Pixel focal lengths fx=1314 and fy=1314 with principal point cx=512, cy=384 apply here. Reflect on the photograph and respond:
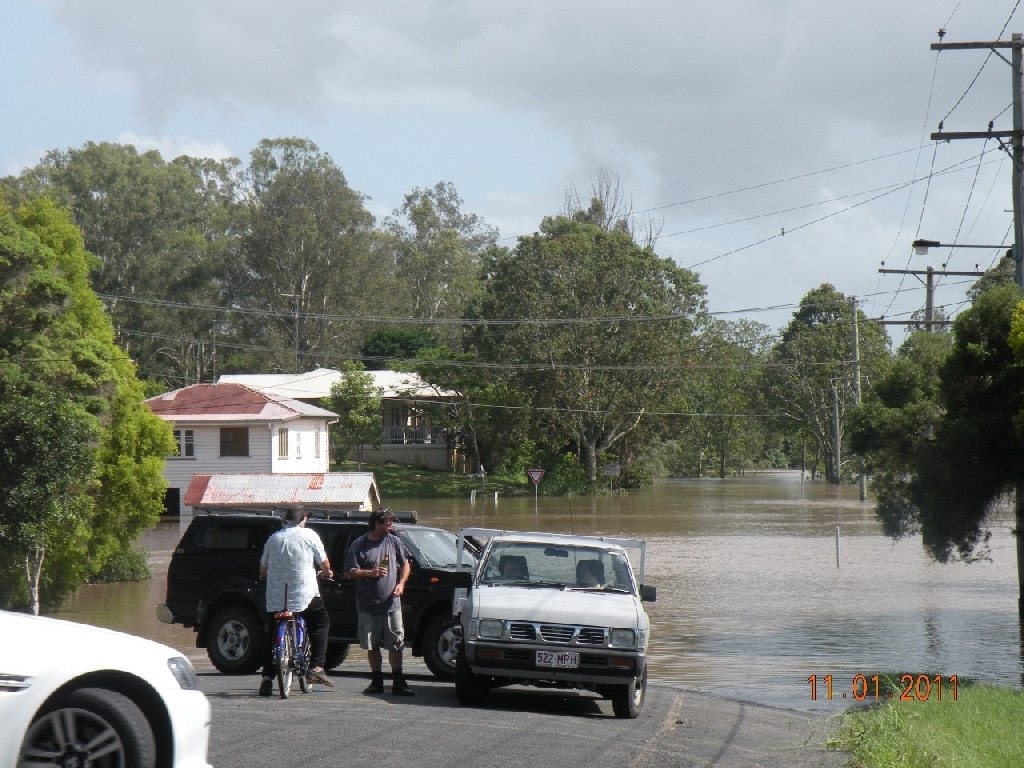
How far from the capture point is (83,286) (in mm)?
31156

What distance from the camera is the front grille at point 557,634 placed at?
38.4 feet

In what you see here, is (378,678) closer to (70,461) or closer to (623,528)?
(70,461)

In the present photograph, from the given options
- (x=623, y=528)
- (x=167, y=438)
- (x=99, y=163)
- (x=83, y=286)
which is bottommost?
(x=623, y=528)

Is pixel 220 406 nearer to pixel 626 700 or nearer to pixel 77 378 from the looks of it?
pixel 77 378

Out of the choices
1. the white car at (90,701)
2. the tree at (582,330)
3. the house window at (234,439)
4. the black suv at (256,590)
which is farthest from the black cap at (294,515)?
the tree at (582,330)

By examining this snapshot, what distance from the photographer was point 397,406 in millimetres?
84000

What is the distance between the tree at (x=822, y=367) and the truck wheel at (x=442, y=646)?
70656 millimetres

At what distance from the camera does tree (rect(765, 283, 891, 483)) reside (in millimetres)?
87562

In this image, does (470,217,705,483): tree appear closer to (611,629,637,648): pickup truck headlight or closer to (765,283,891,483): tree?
(765,283,891,483): tree

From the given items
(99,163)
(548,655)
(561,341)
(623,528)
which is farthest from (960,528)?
(99,163)

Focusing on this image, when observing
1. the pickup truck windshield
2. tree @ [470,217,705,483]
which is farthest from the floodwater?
tree @ [470,217,705,483]

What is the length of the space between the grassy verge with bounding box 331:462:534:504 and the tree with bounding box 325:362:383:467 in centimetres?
157

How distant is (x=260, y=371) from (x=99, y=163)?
17476 mm

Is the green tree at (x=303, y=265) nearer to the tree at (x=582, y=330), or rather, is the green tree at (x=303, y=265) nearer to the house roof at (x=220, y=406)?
the tree at (x=582, y=330)
